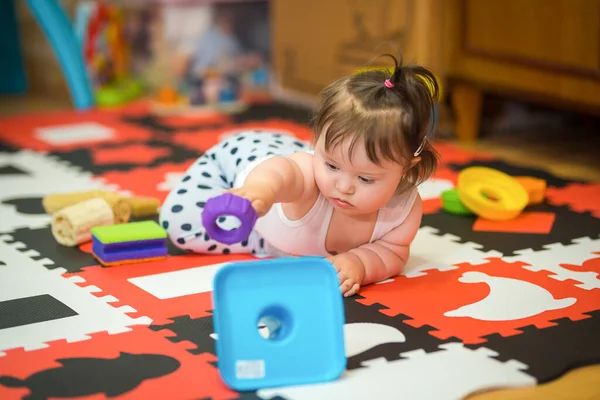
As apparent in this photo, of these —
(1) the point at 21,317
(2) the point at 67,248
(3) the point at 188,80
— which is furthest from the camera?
(3) the point at 188,80

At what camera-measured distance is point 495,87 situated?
209cm

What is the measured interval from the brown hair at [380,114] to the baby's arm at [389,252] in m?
0.14

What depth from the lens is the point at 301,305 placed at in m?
0.88

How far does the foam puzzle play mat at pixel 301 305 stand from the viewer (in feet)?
2.86

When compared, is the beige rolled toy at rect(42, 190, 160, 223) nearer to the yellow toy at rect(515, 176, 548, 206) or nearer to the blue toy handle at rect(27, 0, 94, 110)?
the yellow toy at rect(515, 176, 548, 206)

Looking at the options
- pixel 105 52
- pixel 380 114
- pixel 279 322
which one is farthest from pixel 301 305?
pixel 105 52

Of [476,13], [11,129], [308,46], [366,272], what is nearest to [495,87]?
[476,13]

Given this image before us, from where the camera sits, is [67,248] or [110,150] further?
[110,150]

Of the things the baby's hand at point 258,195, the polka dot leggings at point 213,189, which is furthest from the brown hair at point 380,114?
the polka dot leggings at point 213,189

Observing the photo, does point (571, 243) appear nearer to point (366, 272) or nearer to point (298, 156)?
point (366, 272)

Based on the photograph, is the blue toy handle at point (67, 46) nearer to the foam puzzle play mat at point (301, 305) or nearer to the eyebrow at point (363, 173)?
the foam puzzle play mat at point (301, 305)

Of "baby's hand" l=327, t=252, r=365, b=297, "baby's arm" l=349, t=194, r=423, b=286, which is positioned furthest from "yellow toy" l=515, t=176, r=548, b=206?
"baby's hand" l=327, t=252, r=365, b=297

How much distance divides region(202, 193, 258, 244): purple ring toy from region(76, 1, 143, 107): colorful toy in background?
1.88 meters

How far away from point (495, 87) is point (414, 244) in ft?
2.80
